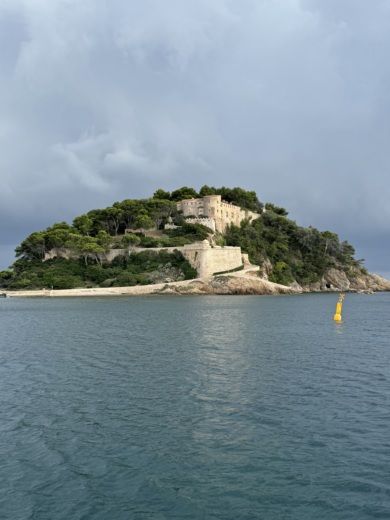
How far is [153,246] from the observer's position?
6912 cm

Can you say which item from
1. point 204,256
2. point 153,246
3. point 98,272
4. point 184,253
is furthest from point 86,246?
point 204,256

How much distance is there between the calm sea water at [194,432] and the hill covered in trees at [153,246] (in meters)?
44.6

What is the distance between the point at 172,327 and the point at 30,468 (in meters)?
19.0

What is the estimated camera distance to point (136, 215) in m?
76.5

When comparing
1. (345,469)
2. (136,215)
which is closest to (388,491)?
(345,469)

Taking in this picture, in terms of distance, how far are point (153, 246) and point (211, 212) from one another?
42.2 feet

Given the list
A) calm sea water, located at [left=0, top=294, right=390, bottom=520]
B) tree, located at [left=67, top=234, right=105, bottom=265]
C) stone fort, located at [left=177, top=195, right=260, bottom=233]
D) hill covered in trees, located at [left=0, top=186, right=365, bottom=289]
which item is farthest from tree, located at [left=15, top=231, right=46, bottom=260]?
calm sea water, located at [left=0, top=294, right=390, bottom=520]

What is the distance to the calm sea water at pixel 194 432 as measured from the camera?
6992mm

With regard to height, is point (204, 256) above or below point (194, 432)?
above

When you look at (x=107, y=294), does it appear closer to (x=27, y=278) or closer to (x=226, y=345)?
(x=27, y=278)

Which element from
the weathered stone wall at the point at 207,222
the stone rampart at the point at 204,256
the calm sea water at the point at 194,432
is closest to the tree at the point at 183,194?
the weathered stone wall at the point at 207,222

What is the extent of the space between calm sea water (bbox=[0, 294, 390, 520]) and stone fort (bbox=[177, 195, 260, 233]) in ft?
187

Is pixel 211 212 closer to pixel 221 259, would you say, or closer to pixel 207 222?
pixel 207 222

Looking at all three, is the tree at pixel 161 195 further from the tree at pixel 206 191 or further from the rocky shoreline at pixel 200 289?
the rocky shoreline at pixel 200 289
